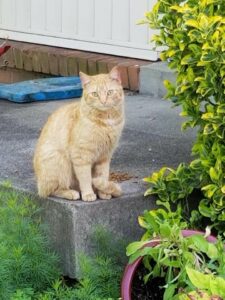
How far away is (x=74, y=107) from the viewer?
4785mm

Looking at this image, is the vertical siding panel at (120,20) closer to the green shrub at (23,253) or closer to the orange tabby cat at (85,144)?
the orange tabby cat at (85,144)

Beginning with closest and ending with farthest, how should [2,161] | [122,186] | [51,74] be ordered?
1. [122,186]
2. [2,161]
3. [51,74]

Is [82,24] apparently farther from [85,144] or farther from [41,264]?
[41,264]

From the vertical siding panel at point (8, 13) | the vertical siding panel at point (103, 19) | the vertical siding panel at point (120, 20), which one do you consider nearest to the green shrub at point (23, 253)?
the vertical siding panel at point (120, 20)

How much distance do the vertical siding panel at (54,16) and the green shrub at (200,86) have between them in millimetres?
3989

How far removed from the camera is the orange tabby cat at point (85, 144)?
4.53 metres

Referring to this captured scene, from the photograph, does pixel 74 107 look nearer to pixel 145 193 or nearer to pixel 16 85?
pixel 145 193

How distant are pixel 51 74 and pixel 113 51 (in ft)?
2.61

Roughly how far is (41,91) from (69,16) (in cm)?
132

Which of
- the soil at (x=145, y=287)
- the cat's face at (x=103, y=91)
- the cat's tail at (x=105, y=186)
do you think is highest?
the cat's face at (x=103, y=91)

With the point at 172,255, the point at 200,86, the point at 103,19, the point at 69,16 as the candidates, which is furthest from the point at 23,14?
the point at 172,255

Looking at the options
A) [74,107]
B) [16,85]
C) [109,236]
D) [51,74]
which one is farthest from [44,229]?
[51,74]

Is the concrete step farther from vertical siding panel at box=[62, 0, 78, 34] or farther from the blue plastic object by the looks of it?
vertical siding panel at box=[62, 0, 78, 34]

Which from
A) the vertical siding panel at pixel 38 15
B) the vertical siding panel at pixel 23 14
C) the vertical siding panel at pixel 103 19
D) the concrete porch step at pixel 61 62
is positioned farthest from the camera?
the vertical siding panel at pixel 23 14
